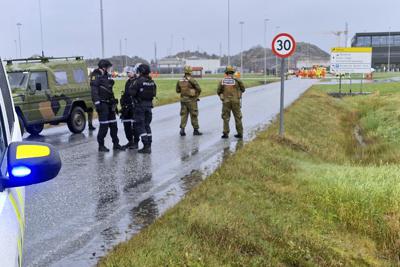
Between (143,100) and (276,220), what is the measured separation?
5.24 meters

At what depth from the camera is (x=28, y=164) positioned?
2217 millimetres

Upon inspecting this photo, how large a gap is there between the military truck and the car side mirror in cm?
1023

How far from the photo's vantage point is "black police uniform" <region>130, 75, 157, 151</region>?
10133mm

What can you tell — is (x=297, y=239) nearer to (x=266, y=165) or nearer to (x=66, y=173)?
(x=266, y=165)

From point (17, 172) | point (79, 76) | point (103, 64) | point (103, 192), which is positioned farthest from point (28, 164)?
point (79, 76)

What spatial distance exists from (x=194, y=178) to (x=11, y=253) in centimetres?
611

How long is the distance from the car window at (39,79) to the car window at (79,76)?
3.66 ft

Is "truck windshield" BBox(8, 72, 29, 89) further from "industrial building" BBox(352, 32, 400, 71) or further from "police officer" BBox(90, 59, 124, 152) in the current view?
"industrial building" BBox(352, 32, 400, 71)

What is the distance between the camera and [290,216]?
594cm

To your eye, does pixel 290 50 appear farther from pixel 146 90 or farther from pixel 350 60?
pixel 350 60

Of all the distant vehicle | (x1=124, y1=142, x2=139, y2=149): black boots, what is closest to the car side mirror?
the distant vehicle

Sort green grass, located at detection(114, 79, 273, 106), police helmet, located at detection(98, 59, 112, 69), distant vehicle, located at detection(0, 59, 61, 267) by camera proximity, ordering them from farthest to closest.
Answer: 1. green grass, located at detection(114, 79, 273, 106)
2. police helmet, located at detection(98, 59, 112, 69)
3. distant vehicle, located at detection(0, 59, 61, 267)

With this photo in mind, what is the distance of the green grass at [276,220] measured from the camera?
15.1 ft

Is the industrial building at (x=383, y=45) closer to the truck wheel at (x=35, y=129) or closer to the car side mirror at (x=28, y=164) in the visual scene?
the truck wheel at (x=35, y=129)
